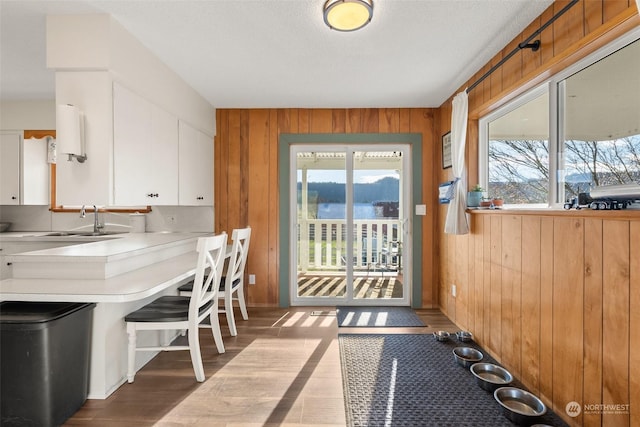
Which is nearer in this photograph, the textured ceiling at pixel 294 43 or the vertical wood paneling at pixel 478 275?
the textured ceiling at pixel 294 43

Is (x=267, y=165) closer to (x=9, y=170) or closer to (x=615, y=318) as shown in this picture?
(x=9, y=170)

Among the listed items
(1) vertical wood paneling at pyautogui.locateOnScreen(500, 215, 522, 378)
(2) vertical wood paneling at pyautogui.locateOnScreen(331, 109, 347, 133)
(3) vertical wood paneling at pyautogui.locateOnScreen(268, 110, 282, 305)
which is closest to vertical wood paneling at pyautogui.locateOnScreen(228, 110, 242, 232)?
(3) vertical wood paneling at pyautogui.locateOnScreen(268, 110, 282, 305)

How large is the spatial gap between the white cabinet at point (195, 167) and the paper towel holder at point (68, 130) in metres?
1.11

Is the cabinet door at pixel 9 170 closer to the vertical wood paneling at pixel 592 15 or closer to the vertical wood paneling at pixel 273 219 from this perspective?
the vertical wood paneling at pixel 273 219

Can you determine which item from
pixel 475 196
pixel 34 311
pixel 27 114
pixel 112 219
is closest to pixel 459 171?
pixel 475 196

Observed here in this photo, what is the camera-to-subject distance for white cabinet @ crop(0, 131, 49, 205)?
12.6ft

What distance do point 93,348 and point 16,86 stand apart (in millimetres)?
3163

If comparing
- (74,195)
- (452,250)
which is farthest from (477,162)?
(74,195)

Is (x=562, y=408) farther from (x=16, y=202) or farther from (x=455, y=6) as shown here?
(x=16, y=202)

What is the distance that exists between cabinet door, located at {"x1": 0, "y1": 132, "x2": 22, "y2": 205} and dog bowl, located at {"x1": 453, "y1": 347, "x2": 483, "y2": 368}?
16.4 feet

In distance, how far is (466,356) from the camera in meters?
2.49

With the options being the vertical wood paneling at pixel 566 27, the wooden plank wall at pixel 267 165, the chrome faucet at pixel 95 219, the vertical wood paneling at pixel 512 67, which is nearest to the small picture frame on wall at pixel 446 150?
the wooden plank wall at pixel 267 165

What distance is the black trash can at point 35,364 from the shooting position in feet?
5.28

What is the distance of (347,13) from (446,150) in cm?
214
